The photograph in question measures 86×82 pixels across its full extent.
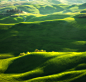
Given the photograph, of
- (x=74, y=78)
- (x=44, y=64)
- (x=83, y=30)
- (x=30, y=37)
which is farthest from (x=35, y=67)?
(x=83, y=30)

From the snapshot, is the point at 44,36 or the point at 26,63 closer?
the point at 26,63

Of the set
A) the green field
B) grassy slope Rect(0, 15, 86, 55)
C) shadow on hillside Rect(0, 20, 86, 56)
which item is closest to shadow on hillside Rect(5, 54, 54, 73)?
the green field

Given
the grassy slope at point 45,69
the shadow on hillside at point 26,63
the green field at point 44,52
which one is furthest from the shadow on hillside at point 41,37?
the grassy slope at point 45,69

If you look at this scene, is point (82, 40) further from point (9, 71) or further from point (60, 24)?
point (9, 71)

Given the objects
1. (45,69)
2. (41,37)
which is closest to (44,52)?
(45,69)

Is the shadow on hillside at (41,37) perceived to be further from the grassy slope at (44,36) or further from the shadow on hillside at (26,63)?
the shadow on hillside at (26,63)

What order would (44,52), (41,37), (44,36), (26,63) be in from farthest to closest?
1. (44,36)
2. (41,37)
3. (44,52)
4. (26,63)

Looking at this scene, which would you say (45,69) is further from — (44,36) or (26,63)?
(44,36)

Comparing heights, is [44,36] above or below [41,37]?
above
